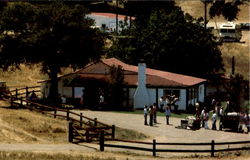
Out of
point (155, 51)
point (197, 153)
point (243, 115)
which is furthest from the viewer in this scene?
point (155, 51)

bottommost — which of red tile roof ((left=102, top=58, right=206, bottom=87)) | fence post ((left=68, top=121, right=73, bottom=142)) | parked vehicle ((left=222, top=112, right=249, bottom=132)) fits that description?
parked vehicle ((left=222, top=112, right=249, bottom=132))

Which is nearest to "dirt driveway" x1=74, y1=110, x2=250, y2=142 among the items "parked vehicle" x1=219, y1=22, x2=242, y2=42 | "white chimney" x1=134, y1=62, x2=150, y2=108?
"white chimney" x1=134, y1=62, x2=150, y2=108

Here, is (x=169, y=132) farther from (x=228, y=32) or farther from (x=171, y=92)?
(x=228, y=32)

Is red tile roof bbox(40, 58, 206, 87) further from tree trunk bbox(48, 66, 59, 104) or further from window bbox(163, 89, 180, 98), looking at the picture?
tree trunk bbox(48, 66, 59, 104)

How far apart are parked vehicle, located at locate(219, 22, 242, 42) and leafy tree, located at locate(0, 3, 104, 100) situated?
37.2 m

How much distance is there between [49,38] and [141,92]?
9.24 meters

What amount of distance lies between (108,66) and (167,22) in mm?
18392

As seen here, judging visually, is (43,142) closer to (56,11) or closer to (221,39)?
(56,11)

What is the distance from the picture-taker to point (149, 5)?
314 feet

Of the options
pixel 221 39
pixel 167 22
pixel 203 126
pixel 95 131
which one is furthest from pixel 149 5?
pixel 95 131

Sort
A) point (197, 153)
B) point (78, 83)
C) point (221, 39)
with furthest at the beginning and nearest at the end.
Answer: point (221, 39) → point (78, 83) → point (197, 153)

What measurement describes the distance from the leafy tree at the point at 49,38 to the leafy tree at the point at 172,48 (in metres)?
15.1

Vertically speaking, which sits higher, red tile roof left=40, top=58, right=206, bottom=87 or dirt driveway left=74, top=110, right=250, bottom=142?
red tile roof left=40, top=58, right=206, bottom=87

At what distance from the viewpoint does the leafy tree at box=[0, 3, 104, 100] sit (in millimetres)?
54906
